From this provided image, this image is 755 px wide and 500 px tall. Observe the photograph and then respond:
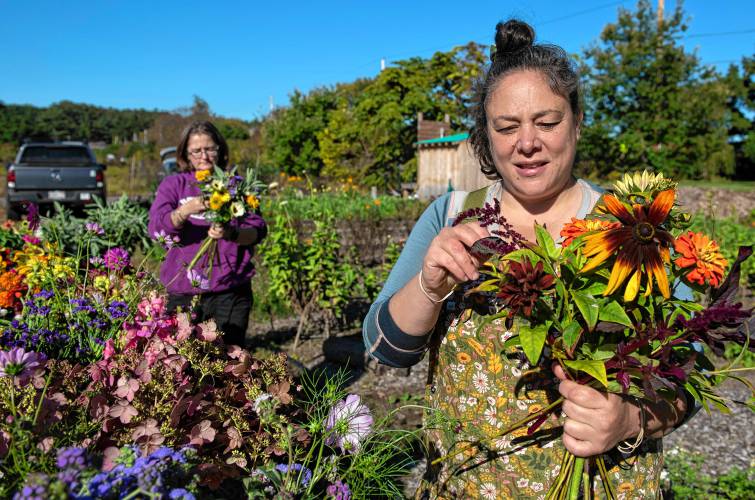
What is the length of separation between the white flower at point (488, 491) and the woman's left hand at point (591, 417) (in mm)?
359

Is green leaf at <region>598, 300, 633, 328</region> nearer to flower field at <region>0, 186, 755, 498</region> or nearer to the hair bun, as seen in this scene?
flower field at <region>0, 186, 755, 498</region>

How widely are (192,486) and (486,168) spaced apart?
4.37 ft

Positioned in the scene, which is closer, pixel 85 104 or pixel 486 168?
pixel 486 168

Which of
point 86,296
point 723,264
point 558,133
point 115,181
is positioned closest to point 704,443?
point 558,133

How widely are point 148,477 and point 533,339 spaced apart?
0.58 m

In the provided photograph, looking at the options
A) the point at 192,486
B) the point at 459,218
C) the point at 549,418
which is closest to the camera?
the point at 192,486

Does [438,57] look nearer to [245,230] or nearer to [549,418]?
[245,230]

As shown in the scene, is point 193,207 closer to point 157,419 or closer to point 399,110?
point 157,419

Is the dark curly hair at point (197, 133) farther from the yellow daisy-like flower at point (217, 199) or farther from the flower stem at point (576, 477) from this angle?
the flower stem at point (576, 477)

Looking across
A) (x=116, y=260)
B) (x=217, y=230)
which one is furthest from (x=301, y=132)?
(x=116, y=260)

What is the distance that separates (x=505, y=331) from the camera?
1344 millimetres

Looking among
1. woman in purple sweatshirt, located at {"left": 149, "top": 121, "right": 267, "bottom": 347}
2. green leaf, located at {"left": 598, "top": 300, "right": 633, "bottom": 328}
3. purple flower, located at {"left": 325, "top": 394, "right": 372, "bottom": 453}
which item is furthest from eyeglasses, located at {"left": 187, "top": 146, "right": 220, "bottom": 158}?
green leaf, located at {"left": 598, "top": 300, "right": 633, "bottom": 328}

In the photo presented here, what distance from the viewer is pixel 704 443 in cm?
350

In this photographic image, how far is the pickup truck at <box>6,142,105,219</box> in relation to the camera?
1287 centimetres
